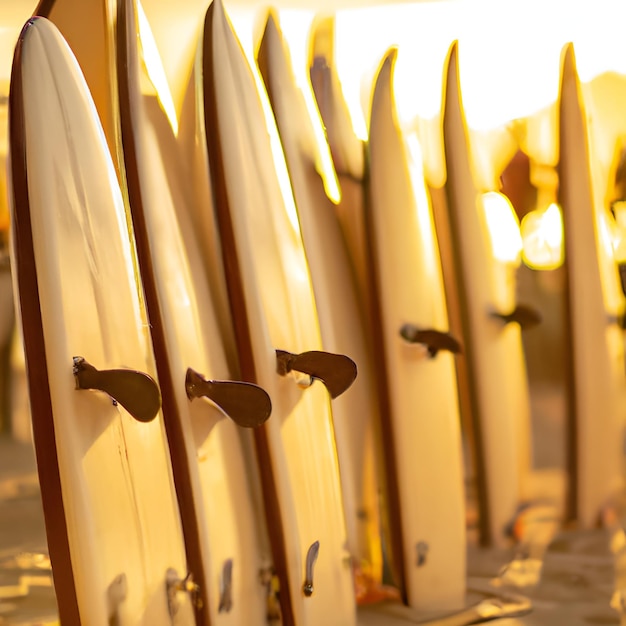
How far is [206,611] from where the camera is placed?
756mm

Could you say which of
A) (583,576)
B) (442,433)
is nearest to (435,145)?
(442,433)

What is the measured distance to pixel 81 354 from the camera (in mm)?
656

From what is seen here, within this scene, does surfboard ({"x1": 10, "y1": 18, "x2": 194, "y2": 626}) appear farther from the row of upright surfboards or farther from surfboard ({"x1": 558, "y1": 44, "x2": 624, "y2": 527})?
surfboard ({"x1": 558, "y1": 44, "x2": 624, "y2": 527})

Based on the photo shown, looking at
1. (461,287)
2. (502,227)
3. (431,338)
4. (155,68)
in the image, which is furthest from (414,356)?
(155,68)

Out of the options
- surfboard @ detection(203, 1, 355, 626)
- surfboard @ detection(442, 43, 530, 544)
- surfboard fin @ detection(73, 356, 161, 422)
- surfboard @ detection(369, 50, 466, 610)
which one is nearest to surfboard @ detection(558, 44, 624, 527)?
surfboard @ detection(442, 43, 530, 544)

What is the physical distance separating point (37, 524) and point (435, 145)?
68cm

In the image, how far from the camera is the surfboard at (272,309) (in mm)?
780

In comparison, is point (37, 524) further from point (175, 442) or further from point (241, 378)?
point (241, 378)

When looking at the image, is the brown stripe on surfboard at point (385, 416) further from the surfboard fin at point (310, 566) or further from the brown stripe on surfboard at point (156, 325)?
the brown stripe on surfboard at point (156, 325)

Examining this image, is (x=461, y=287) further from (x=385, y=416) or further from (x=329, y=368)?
(x=329, y=368)

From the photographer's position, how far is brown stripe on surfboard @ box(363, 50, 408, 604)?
0.90 metres

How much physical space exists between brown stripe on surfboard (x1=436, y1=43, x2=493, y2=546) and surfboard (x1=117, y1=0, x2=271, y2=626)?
36cm

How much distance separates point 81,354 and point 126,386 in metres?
0.06

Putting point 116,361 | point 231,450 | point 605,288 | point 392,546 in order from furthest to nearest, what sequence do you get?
point 605,288
point 392,546
point 231,450
point 116,361
